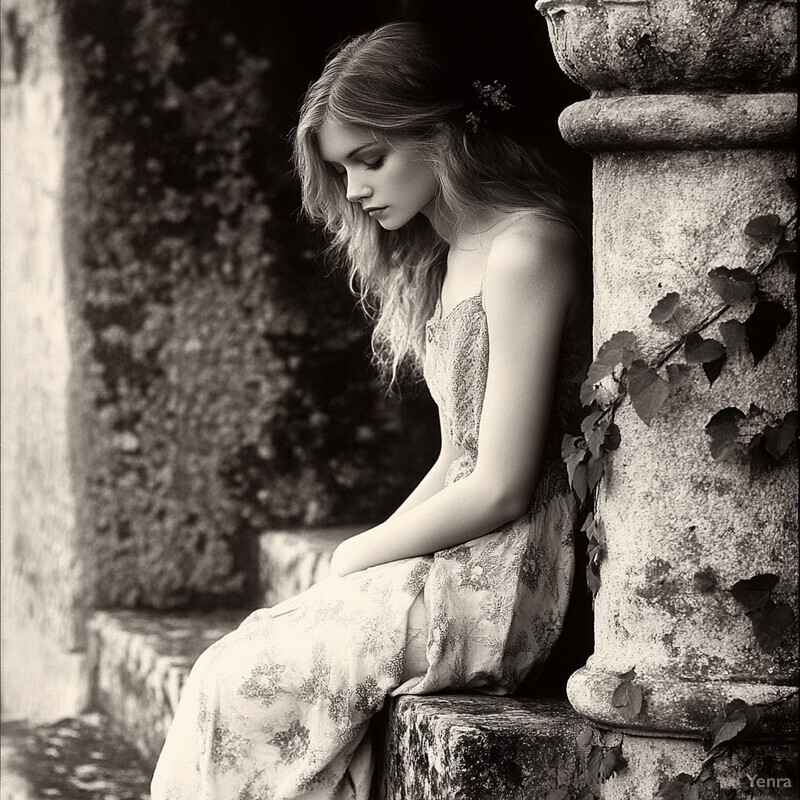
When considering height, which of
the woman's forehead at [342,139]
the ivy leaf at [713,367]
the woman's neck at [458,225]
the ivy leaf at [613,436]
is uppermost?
the woman's forehead at [342,139]

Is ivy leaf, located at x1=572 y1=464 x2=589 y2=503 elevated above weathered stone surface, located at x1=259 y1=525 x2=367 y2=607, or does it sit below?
above

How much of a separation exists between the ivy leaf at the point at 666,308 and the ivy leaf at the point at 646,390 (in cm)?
7

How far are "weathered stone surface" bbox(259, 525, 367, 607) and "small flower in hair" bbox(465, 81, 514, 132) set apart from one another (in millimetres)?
1413

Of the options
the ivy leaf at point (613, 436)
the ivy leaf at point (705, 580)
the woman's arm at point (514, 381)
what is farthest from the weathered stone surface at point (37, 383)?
the ivy leaf at point (705, 580)

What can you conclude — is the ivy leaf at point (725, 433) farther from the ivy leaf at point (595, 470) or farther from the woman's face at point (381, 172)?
the woman's face at point (381, 172)

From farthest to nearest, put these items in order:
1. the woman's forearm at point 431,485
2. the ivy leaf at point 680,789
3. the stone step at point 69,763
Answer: the stone step at point 69,763
the woman's forearm at point 431,485
the ivy leaf at point 680,789

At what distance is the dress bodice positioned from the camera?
2475 mm

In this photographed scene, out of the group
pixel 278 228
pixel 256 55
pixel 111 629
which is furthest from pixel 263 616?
pixel 256 55

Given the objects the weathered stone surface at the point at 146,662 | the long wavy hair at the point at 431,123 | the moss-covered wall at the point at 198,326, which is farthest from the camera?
the moss-covered wall at the point at 198,326

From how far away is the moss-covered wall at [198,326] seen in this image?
415cm

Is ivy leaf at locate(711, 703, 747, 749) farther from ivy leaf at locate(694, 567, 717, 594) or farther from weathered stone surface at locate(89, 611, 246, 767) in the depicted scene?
weathered stone surface at locate(89, 611, 246, 767)

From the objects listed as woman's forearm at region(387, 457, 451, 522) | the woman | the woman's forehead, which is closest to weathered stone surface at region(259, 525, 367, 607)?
woman's forearm at region(387, 457, 451, 522)

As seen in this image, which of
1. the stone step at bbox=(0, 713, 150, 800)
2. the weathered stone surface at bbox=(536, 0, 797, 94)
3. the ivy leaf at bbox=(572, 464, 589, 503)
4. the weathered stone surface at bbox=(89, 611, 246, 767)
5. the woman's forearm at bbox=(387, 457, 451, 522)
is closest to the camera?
the weathered stone surface at bbox=(536, 0, 797, 94)

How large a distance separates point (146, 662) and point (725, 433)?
2.19 metres
